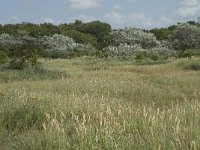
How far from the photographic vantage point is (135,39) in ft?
170

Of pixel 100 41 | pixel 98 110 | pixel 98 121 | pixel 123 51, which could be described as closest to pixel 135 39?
pixel 100 41

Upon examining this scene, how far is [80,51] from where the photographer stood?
145ft

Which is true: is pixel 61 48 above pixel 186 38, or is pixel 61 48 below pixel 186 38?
below

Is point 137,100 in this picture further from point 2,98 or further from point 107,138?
point 107,138

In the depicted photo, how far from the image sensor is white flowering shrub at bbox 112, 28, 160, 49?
167ft

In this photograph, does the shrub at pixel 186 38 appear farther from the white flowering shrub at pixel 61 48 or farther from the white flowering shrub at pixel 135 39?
the white flowering shrub at pixel 61 48

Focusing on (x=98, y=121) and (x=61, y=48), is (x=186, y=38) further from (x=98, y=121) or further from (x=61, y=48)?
(x=98, y=121)

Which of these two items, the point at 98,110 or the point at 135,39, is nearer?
the point at 98,110

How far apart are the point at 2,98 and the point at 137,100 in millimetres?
3640

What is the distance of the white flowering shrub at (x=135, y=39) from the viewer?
50.8 m

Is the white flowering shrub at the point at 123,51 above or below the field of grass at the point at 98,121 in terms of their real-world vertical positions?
below

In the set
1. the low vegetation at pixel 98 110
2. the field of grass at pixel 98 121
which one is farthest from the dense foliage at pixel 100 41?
the field of grass at pixel 98 121

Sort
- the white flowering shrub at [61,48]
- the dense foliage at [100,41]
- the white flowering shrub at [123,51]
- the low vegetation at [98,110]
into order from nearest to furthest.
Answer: the low vegetation at [98,110], the white flowering shrub at [123,51], the dense foliage at [100,41], the white flowering shrub at [61,48]

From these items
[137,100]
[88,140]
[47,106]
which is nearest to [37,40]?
[137,100]
